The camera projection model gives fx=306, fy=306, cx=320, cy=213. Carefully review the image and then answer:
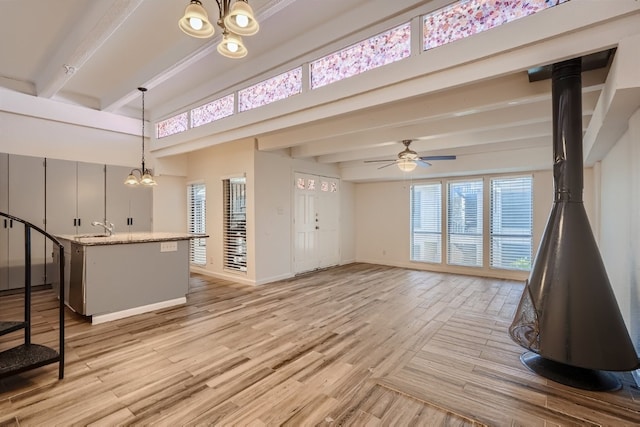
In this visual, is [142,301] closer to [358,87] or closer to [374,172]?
[358,87]

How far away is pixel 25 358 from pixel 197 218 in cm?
471

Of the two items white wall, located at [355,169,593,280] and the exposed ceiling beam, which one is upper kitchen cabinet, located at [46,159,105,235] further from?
white wall, located at [355,169,593,280]

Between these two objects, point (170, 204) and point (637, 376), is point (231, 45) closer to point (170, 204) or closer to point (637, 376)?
point (637, 376)

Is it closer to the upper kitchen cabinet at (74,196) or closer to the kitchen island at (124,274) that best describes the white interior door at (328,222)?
the kitchen island at (124,274)

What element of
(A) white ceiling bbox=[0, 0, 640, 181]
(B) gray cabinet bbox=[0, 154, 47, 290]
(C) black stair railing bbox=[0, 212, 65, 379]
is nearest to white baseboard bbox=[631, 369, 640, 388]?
(A) white ceiling bbox=[0, 0, 640, 181]

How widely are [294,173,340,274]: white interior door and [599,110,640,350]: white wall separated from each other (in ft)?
16.5

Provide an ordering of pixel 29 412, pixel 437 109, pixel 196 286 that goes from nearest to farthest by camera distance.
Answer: pixel 29 412
pixel 437 109
pixel 196 286

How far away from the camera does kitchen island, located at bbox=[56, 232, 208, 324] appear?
379 centimetres

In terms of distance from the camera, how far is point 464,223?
22.8 ft

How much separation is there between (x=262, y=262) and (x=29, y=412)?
12.8 ft

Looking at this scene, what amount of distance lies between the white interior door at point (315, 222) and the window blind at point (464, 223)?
2.75 metres

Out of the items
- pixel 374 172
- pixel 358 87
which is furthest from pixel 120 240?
pixel 374 172

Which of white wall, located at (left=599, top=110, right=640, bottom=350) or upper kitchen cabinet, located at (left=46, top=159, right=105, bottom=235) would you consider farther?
upper kitchen cabinet, located at (left=46, top=159, right=105, bottom=235)

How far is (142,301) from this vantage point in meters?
4.21
